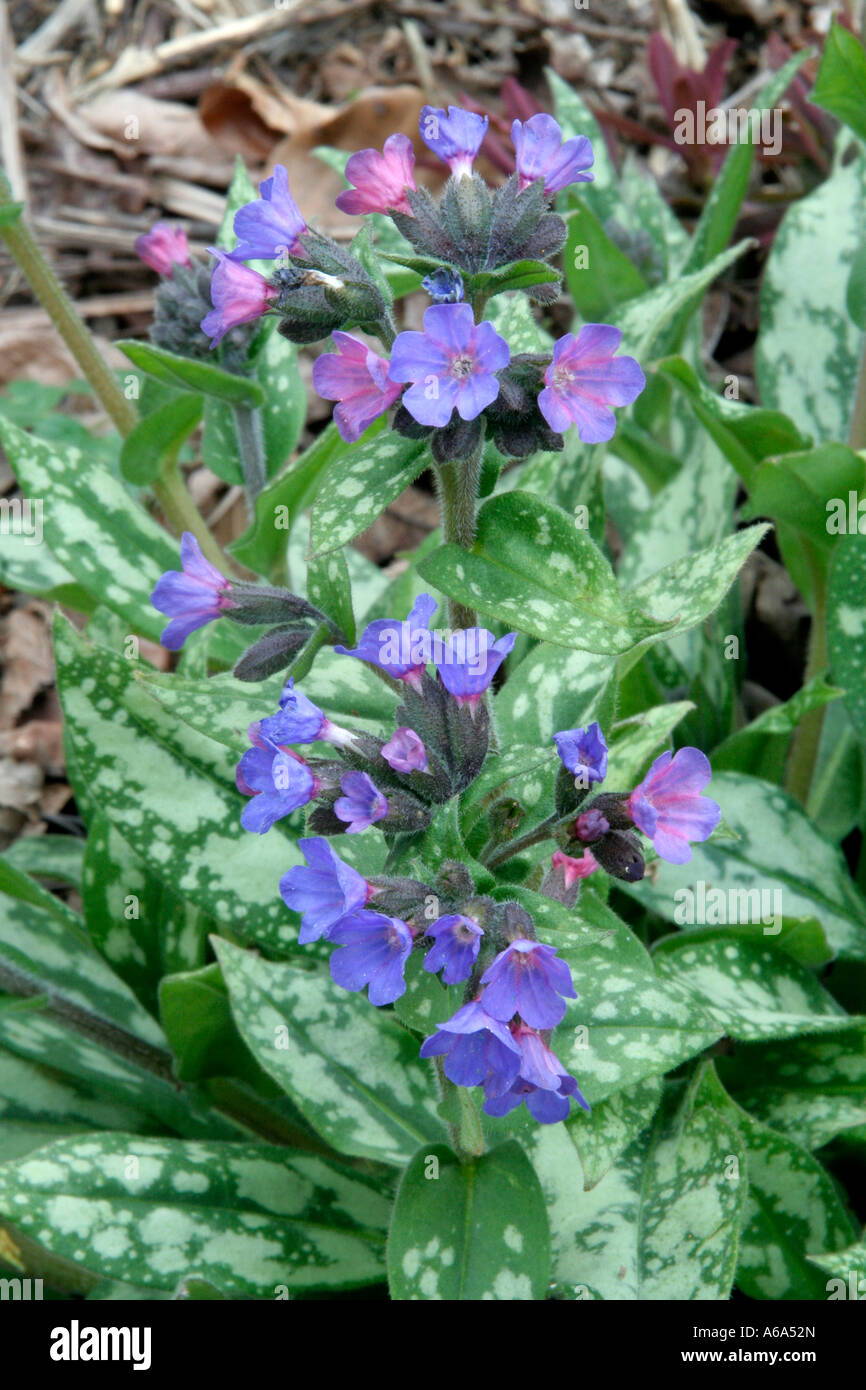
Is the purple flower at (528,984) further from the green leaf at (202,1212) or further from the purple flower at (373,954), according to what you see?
the green leaf at (202,1212)

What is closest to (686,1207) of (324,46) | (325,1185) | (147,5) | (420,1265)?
(420,1265)

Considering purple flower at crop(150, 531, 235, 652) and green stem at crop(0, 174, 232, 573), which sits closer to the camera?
purple flower at crop(150, 531, 235, 652)

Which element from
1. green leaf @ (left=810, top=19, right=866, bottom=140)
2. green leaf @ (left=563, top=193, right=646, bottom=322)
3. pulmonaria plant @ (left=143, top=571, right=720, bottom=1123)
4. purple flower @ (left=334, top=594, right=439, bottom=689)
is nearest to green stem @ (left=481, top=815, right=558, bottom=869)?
pulmonaria plant @ (left=143, top=571, right=720, bottom=1123)

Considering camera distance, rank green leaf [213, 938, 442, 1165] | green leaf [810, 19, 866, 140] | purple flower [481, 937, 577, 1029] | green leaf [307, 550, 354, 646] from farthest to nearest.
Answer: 1. green leaf [810, 19, 866, 140]
2. green leaf [213, 938, 442, 1165]
3. green leaf [307, 550, 354, 646]
4. purple flower [481, 937, 577, 1029]

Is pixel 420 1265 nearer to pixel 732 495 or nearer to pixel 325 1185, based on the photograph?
pixel 325 1185

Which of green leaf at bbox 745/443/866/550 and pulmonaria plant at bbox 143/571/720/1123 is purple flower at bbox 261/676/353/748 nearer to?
pulmonaria plant at bbox 143/571/720/1123
